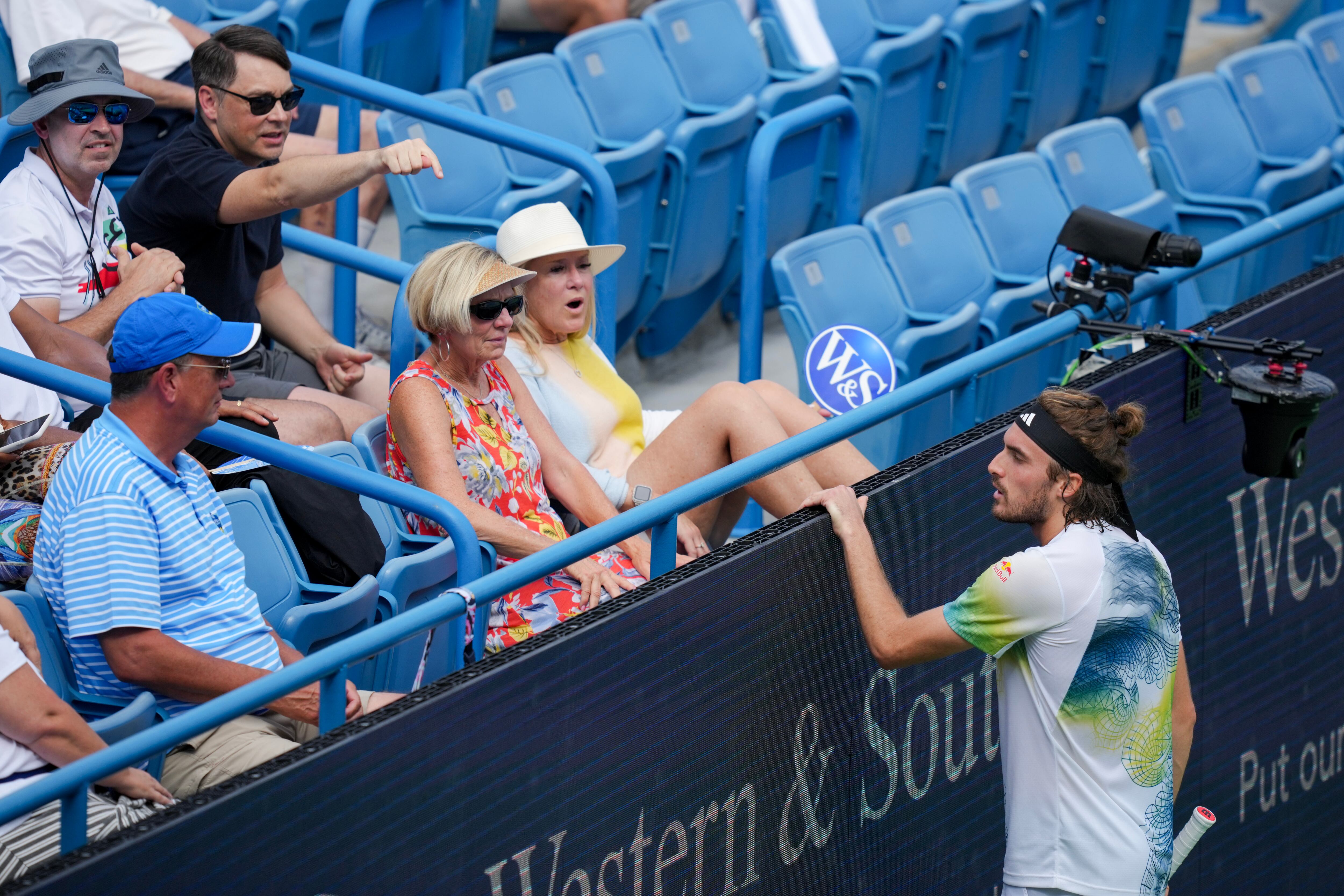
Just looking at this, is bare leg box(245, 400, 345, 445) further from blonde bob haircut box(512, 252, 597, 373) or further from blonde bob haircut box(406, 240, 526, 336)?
blonde bob haircut box(512, 252, 597, 373)

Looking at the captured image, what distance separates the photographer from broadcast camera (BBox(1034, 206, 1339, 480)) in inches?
142

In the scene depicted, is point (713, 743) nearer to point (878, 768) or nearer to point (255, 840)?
point (878, 768)

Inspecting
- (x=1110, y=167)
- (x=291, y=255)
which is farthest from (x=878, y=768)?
(x=1110, y=167)

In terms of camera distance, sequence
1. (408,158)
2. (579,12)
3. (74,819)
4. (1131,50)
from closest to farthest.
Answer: (74,819)
(408,158)
(579,12)
(1131,50)

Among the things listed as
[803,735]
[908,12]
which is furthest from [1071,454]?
[908,12]

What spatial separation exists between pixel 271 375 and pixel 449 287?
0.78 metres

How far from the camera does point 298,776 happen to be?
2240 mm

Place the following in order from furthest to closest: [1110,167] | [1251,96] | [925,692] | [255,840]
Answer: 1. [1251,96]
2. [1110,167]
3. [925,692]
4. [255,840]

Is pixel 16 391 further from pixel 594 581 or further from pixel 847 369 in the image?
pixel 847 369

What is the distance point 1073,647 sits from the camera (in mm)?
2783

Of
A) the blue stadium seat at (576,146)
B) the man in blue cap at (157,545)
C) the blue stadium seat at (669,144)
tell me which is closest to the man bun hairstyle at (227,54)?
the blue stadium seat at (576,146)

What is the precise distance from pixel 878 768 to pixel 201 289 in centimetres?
198

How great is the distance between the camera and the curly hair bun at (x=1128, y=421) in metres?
2.91

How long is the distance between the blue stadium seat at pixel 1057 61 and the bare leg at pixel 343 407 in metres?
3.99
